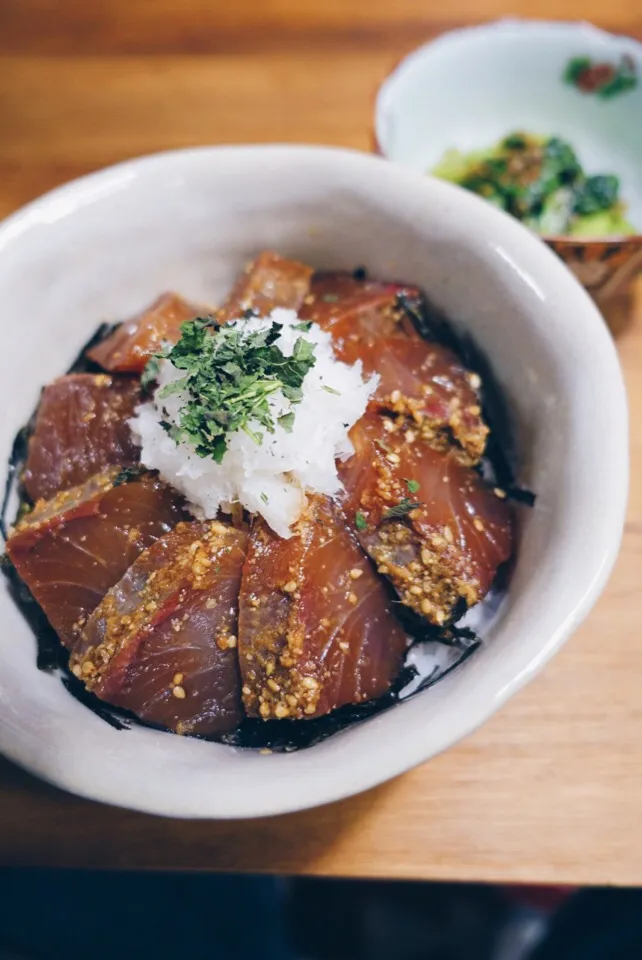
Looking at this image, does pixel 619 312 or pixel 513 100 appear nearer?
pixel 619 312

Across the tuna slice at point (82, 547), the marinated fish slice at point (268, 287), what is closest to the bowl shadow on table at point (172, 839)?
the tuna slice at point (82, 547)

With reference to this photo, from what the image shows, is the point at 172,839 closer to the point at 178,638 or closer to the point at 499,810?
the point at 178,638

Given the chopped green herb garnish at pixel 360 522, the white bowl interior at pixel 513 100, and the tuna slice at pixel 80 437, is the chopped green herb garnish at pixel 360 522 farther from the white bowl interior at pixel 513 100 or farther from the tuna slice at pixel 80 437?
the white bowl interior at pixel 513 100

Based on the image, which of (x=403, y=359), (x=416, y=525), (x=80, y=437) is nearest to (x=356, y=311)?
(x=403, y=359)

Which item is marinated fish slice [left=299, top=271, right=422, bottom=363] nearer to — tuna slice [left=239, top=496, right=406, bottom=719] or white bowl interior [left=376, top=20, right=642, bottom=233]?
tuna slice [left=239, top=496, right=406, bottom=719]

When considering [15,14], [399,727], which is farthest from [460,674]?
[15,14]

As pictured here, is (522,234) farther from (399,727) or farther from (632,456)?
(399,727)

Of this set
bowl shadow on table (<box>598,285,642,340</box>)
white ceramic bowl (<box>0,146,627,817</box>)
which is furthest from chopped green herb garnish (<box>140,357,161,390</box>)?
bowl shadow on table (<box>598,285,642,340</box>)
